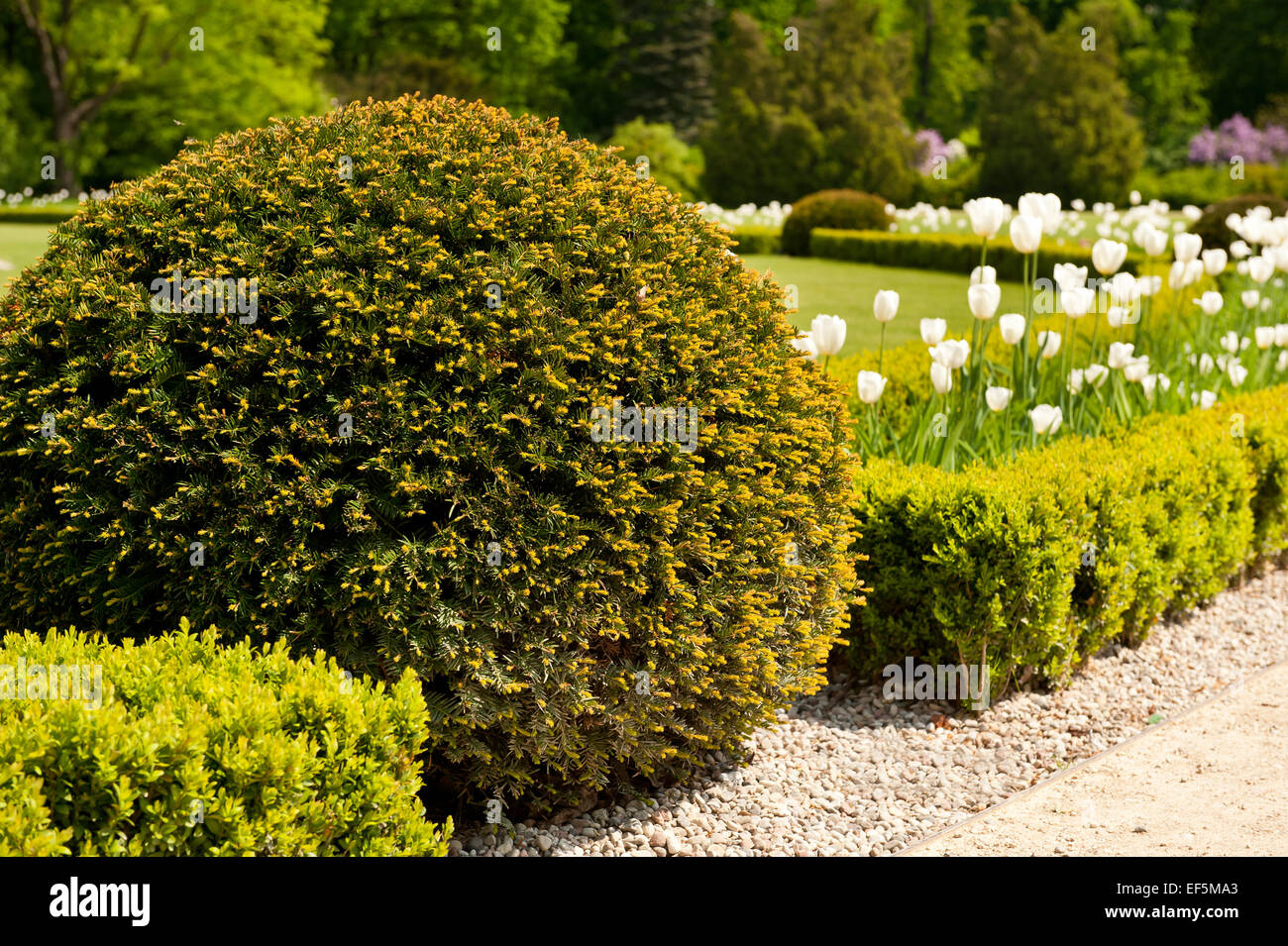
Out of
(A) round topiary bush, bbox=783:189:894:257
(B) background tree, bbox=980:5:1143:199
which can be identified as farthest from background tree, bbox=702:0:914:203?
(A) round topiary bush, bbox=783:189:894:257

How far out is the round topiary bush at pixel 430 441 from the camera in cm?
358

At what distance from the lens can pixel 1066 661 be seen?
5586mm

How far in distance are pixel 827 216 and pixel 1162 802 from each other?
62.4 ft

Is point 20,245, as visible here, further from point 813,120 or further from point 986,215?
point 986,215

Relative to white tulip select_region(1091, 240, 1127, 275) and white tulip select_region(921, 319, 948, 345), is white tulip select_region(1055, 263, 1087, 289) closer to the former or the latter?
white tulip select_region(1091, 240, 1127, 275)

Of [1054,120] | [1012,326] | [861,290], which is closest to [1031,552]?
[1012,326]

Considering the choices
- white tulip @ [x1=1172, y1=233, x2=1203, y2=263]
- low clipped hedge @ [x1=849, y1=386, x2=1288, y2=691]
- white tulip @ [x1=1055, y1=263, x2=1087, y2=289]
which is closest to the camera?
low clipped hedge @ [x1=849, y1=386, x2=1288, y2=691]

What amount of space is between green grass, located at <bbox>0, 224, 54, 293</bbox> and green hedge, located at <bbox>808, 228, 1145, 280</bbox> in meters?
12.7

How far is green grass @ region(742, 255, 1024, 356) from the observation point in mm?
13398

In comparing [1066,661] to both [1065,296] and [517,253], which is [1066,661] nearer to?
[1065,296]

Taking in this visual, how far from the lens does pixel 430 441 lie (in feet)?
11.7

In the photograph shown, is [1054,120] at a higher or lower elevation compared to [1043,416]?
higher

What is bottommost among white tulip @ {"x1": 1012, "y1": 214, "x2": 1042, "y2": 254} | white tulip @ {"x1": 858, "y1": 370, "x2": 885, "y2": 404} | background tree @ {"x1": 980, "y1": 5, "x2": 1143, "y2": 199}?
white tulip @ {"x1": 858, "y1": 370, "x2": 885, "y2": 404}
